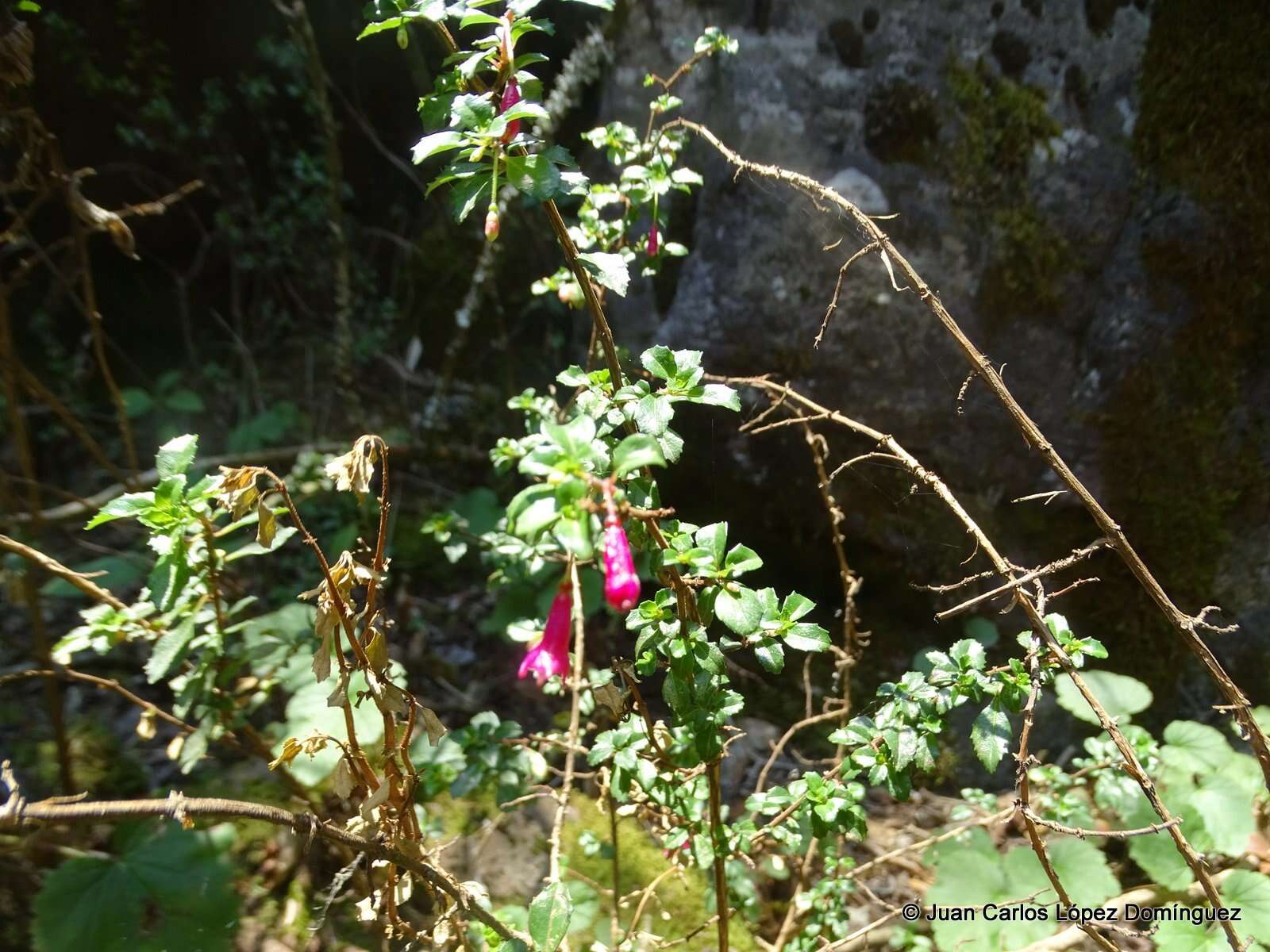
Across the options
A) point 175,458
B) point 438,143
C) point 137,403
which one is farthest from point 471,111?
point 137,403

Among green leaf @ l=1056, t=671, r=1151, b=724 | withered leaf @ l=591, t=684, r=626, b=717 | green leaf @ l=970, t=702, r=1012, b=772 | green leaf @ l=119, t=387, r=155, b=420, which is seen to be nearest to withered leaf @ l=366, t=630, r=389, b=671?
withered leaf @ l=591, t=684, r=626, b=717

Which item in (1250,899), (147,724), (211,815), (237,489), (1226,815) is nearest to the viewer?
(211,815)

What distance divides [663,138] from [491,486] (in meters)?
1.61

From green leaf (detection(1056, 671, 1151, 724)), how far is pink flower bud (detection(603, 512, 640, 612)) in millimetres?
1436

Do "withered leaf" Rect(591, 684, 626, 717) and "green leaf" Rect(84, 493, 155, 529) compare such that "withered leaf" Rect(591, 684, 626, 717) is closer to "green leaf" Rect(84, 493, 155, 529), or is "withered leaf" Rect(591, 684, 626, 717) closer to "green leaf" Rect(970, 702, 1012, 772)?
"green leaf" Rect(970, 702, 1012, 772)

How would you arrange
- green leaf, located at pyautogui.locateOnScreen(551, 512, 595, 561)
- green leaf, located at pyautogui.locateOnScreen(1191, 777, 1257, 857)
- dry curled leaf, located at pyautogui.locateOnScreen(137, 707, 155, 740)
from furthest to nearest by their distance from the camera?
green leaf, located at pyautogui.locateOnScreen(1191, 777, 1257, 857)
dry curled leaf, located at pyautogui.locateOnScreen(137, 707, 155, 740)
green leaf, located at pyautogui.locateOnScreen(551, 512, 595, 561)

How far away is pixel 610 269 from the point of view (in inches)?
37.4

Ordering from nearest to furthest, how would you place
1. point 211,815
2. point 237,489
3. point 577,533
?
1. point 577,533
2. point 211,815
3. point 237,489

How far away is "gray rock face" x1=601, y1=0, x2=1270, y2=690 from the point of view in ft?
6.21

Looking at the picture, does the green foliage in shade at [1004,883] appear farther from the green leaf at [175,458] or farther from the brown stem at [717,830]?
the green leaf at [175,458]

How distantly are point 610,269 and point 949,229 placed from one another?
134cm

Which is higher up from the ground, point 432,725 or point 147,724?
point 147,724

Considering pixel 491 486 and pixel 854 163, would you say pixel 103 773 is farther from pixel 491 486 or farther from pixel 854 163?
pixel 854 163

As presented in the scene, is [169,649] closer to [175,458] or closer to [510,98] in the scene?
[175,458]
